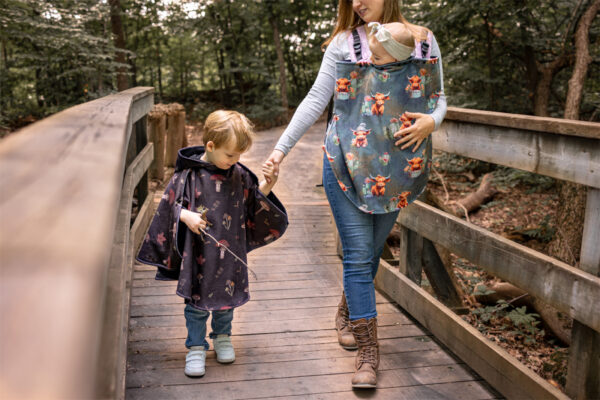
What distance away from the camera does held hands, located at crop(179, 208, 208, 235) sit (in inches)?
106

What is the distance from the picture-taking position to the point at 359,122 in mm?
2748

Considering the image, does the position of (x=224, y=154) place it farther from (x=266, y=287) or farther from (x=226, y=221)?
(x=266, y=287)

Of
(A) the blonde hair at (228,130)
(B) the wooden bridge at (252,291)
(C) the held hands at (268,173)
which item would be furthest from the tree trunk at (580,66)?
(A) the blonde hair at (228,130)

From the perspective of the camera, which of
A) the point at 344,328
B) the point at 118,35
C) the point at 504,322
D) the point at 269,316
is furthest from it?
the point at 118,35

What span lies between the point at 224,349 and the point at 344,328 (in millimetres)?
710

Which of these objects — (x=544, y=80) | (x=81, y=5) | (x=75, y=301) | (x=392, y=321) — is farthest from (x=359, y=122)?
(x=81, y=5)

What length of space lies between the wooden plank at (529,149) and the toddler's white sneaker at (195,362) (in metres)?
1.71

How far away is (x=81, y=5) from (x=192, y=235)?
9.86 meters

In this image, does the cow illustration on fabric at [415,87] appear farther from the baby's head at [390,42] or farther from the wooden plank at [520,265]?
the wooden plank at [520,265]

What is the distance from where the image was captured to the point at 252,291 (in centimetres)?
412

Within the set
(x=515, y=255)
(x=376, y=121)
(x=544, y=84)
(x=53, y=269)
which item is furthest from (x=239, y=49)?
(x=53, y=269)

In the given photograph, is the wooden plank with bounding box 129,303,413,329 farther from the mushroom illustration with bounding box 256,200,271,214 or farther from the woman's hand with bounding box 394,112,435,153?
the woman's hand with bounding box 394,112,435,153

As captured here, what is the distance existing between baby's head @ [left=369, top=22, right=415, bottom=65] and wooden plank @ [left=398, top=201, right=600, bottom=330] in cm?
97

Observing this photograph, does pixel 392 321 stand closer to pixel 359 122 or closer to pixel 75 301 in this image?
pixel 359 122
